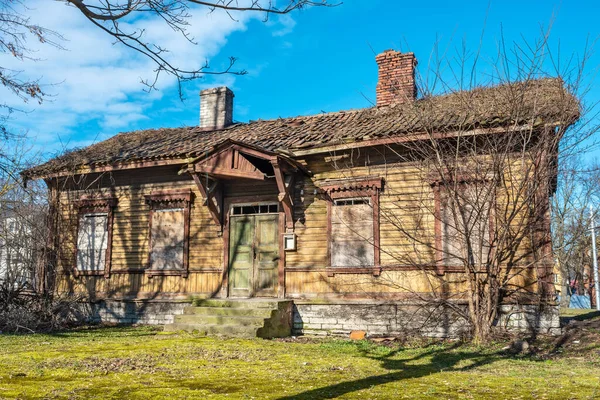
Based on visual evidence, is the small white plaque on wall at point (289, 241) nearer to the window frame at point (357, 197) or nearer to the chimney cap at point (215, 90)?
the window frame at point (357, 197)

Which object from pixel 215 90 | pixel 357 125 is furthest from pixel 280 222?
pixel 215 90

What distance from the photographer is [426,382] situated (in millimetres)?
6047

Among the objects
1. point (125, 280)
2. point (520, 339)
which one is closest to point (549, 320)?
point (520, 339)

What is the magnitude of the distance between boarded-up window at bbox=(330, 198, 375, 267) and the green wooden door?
1.59 m

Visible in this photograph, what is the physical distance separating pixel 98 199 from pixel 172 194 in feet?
8.65

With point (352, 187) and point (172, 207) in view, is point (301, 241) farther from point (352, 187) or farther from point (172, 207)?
point (172, 207)

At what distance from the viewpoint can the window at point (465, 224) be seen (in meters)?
9.70

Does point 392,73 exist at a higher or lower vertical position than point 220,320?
higher

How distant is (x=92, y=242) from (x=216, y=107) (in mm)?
5792

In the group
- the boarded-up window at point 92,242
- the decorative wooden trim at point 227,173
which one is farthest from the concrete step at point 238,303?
the boarded-up window at point 92,242

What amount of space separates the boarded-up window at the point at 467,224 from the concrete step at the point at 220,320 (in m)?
4.19

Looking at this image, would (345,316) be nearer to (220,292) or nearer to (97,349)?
(220,292)

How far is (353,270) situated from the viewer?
462 inches

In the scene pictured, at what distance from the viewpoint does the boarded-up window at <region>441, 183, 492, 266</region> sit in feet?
31.8
